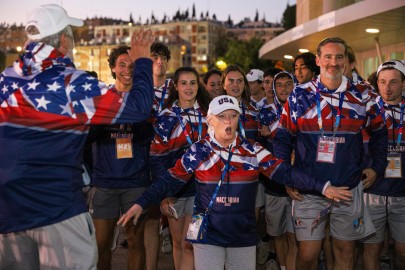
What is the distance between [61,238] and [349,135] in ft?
10.0

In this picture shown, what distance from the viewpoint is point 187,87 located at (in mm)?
6879

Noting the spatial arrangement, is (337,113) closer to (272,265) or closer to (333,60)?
(333,60)

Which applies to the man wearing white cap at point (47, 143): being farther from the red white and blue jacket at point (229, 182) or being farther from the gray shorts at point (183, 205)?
the gray shorts at point (183, 205)

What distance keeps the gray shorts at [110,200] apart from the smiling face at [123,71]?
110 centimetres

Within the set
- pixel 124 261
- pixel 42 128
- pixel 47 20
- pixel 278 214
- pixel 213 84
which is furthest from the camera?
pixel 213 84

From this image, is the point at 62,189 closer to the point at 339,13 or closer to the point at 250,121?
the point at 250,121

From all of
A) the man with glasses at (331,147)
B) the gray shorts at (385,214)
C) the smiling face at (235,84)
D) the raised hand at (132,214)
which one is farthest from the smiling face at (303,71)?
the raised hand at (132,214)

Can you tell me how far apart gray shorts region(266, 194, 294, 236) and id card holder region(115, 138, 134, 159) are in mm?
1875

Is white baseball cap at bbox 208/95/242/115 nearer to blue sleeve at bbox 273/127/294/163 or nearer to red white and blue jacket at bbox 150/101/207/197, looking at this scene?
blue sleeve at bbox 273/127/294/163

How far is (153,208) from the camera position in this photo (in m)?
7.15

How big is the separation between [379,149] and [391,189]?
0.60 m

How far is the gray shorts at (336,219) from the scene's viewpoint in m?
6.15

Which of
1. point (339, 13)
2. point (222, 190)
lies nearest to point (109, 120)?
point (222, 190)

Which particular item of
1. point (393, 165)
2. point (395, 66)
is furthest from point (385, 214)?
point (395, 66)
